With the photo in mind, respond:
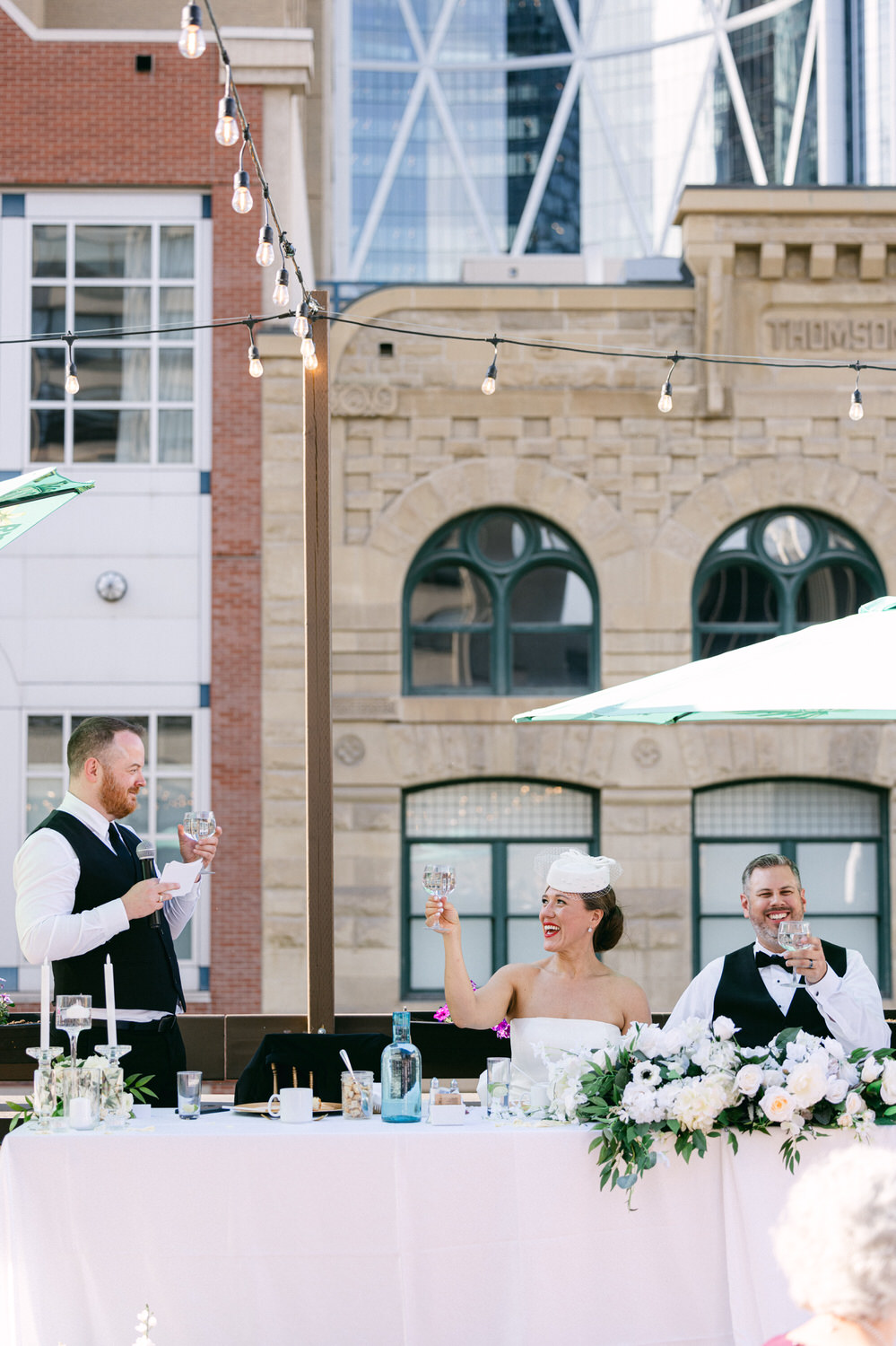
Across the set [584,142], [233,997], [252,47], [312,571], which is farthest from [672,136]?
[312,571]

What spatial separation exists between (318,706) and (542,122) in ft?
177

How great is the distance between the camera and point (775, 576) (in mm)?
14984

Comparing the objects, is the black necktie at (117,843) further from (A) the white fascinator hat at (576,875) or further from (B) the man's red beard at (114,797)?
(A) the white fascinator hat at (576,875)

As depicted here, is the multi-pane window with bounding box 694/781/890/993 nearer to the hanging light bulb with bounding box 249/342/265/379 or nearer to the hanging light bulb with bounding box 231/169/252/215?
the hanging light bulb with bounding box 249/342/265/379

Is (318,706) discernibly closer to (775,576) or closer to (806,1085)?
(806,1085)

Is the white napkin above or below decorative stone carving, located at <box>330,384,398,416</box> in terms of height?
below

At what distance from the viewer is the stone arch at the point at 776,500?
1462cm

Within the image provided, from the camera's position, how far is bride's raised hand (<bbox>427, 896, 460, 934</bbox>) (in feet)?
17.8

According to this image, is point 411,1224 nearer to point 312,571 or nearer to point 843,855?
point 312,571

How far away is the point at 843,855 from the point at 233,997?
617cm

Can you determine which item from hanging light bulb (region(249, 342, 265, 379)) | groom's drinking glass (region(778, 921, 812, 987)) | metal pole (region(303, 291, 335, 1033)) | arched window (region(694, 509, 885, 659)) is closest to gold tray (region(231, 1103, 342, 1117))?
metal pole (region(303, 291, 335, 1033))

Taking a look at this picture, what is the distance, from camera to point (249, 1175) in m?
4.95

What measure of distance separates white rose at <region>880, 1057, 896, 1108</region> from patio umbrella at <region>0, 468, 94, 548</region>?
4.16m

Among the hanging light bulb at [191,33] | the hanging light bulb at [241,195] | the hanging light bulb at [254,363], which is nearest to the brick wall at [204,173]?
the hanging light bulb at [254,363]
